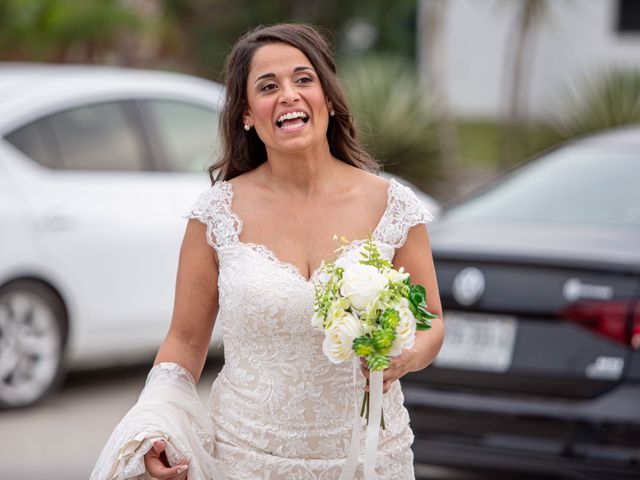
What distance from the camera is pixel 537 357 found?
5477mm

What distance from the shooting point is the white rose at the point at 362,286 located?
3.19 meters

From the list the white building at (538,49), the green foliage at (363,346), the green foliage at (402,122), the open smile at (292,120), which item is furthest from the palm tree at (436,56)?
the green foliage at (363,346)

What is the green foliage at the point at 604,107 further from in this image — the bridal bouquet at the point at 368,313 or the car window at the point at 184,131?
the bridal bouquet at the point at 368,313

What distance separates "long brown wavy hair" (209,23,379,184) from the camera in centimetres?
362

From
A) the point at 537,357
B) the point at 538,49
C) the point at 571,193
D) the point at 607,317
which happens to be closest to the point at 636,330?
the point at 607,317

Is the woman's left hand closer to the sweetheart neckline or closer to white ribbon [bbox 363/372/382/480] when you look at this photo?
white ribbon [bbox 363/372/382/480]

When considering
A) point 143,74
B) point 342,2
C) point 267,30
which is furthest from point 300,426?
point 342,2

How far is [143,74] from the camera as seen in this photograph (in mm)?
9234

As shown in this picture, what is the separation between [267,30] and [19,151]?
4.71m

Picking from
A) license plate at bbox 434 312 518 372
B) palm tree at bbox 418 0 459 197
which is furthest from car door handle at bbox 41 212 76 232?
palm tree at bbox 418 0 459 197

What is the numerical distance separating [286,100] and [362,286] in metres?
0.58

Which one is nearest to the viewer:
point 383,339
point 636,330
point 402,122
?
point 383,339

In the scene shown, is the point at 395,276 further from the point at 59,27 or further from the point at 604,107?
the point at 59,27

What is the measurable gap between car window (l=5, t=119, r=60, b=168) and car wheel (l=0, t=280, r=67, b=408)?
75 centimetres
